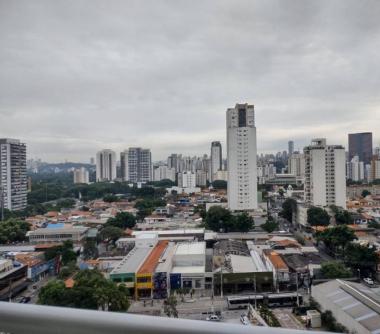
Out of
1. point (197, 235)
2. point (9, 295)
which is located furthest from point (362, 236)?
point (9, 295)

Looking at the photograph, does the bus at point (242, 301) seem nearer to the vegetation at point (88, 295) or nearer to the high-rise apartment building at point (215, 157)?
the vegetation at point (88, 295)

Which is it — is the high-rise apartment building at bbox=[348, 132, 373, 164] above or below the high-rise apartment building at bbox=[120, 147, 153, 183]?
above

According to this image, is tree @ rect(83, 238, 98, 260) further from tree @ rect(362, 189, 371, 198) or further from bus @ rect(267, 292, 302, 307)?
tree @ rect(362, 189, 371, 198)

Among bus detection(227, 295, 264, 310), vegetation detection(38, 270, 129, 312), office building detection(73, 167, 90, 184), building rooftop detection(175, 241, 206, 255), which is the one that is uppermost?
office building detection(73, 167, 90, 184)

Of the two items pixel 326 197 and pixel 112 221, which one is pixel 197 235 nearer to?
pixel 112 221

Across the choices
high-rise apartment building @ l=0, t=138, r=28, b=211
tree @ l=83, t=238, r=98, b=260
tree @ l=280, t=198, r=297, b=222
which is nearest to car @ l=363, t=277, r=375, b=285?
tree @ l=83, t=238, r=98, b=260

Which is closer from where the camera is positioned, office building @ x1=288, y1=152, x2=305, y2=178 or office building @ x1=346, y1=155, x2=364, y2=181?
office building @ x1=346, y1=155, x2=364, y2=181

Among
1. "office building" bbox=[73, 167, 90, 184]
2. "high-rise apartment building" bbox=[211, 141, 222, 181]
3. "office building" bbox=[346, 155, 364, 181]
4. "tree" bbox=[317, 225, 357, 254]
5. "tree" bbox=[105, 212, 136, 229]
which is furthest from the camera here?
"office building" bbox=[73, 167, 90, 184]

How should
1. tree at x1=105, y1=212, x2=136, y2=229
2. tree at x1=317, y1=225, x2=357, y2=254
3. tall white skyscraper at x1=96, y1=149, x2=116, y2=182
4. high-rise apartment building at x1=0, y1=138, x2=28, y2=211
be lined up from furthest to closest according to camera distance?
tall white skyscraper at x1=96, y1=149, x2=116, y2=182, high-rise apartment building at x1=0, y1=138, x2=28, y2=211, tree at x1=105, y1=212, x2=136, y2=229, tree at x1=317, y1=225, x2=357, y2=254
